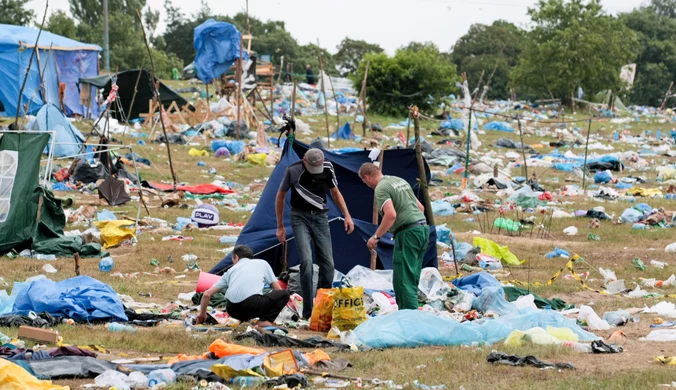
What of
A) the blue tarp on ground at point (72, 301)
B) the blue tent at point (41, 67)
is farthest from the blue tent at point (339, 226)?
the blue tent at point (41, 67)

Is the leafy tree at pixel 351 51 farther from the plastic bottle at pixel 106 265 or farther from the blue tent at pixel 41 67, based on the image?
the plastic bottle at pixel 106 265

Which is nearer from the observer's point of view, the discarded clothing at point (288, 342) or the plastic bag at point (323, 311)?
the discarded clothing at point (288, 342)

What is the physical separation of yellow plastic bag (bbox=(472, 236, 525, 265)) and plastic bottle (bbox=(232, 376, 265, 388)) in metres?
7.20

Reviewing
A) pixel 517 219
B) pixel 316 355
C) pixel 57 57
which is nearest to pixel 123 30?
pixel 57 57

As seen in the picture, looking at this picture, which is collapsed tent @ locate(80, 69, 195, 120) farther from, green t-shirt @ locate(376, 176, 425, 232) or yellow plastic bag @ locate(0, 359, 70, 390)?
yellow plastic bag @ locate(0, 359, 70, 390)

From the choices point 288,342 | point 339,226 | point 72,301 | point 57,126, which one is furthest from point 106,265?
point 57,126

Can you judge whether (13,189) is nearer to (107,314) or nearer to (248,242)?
(248,242)

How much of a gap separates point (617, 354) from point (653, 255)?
6.80 metres

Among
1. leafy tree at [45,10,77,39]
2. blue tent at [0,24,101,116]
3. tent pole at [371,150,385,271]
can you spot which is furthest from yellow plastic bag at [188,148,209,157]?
leafy tree at [45,10,77,39]

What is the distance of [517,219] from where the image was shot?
16.6 metres

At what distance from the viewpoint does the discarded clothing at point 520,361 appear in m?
6.50

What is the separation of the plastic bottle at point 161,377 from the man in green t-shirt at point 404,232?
290cm

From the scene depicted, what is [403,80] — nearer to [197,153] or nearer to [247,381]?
[197,153]

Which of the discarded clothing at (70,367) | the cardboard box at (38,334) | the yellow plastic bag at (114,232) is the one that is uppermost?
the discarded clothing at (70,367)
